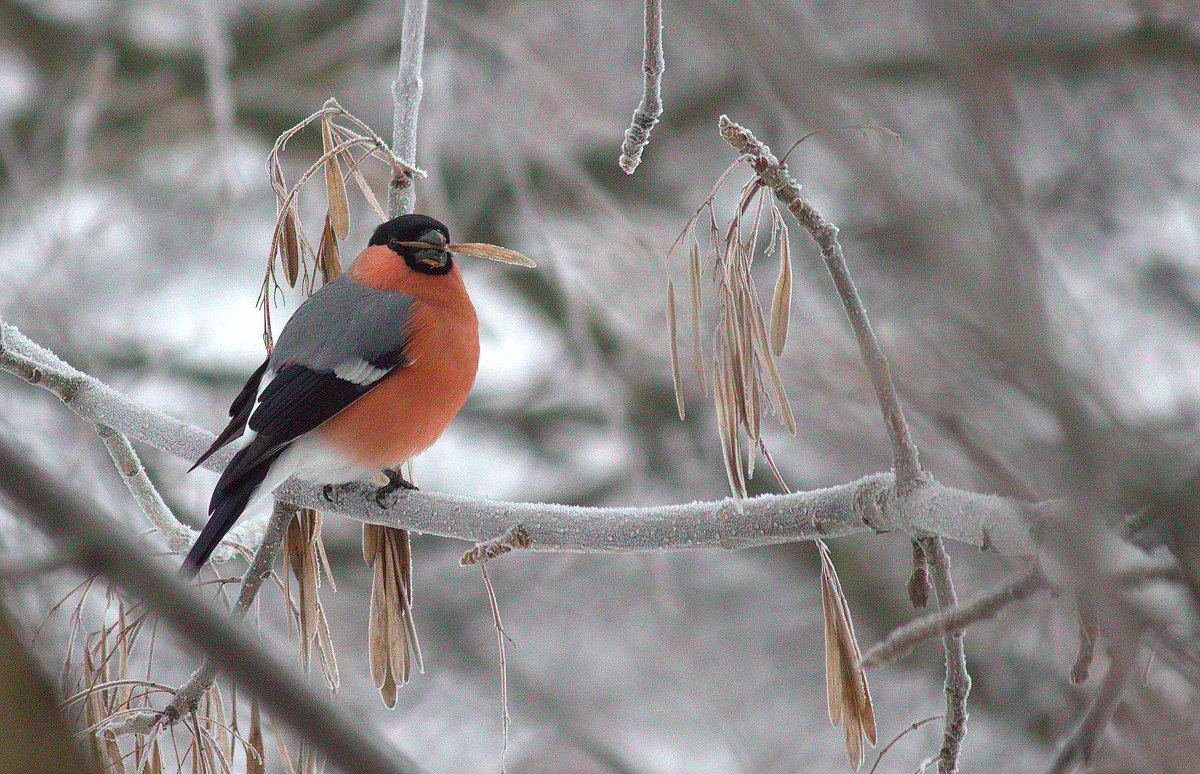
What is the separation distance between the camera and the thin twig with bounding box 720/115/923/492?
149 centimetres

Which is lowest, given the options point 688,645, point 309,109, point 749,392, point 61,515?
point 61,515

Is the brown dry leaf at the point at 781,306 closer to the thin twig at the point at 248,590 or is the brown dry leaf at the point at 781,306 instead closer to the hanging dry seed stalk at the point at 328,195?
the hanging dry seed stalk at the point at 328,195

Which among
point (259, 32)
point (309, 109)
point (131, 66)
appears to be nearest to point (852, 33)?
point (309, 109)

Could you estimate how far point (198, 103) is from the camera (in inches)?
257

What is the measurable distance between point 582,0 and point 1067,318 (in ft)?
19.7

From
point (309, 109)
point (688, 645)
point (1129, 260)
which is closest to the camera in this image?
point (1129, 260)

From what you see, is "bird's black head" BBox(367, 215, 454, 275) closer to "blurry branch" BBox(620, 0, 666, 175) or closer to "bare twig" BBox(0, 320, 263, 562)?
"bare twig" BBox(0, 320, 263, 562)

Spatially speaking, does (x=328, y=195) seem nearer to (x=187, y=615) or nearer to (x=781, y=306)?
(x=781, y=306)

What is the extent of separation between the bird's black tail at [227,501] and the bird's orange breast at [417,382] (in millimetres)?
253

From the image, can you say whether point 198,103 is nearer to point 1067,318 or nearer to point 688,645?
point 688,645

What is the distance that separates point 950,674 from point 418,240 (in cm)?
188

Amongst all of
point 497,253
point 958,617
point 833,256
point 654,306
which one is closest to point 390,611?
point 497,253

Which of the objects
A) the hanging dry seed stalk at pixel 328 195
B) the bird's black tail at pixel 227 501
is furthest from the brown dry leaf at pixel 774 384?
the bird's black tail at pixel 227 501

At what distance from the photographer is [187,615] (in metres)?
0.62
